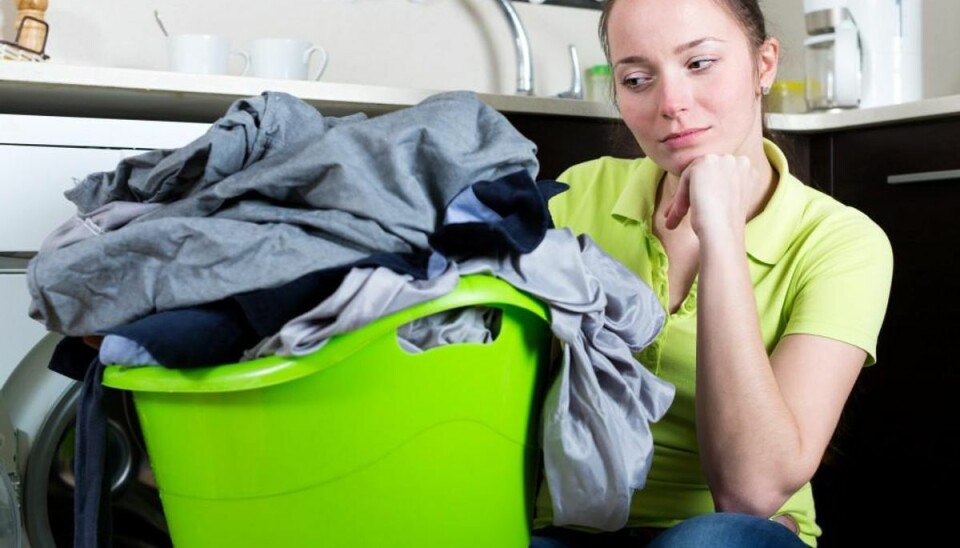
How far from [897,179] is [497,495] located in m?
1.29

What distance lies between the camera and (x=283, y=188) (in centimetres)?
91

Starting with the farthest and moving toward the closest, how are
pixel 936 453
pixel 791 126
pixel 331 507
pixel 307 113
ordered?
pixel 791 126 < pixel 936 453 < pixel 307 113 < pixel 331 507

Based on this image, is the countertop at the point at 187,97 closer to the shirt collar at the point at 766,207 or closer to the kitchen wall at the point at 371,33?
the kitchen wall at the point at 371,33

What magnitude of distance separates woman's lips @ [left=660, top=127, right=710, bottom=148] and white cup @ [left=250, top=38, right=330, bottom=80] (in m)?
0.92

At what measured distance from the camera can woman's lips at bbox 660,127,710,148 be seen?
129 cm

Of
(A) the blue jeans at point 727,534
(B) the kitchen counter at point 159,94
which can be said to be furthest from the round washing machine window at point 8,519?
(A) the blue jeans at point 727,534

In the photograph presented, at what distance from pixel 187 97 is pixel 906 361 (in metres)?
1.23

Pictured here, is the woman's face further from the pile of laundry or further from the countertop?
the countertop

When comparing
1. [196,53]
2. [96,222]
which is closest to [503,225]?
[96,222]

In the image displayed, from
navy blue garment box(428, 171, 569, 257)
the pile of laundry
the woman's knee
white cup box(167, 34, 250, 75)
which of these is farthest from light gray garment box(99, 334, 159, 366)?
white cup box(167, 34, 250, 75)

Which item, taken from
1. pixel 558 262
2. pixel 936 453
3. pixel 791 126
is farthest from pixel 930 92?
pixel 558 262

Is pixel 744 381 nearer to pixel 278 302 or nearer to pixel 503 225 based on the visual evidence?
pixel 503 225

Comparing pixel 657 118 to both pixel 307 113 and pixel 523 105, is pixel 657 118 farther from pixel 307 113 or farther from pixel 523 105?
pixel 523 105

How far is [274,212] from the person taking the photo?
906mm
